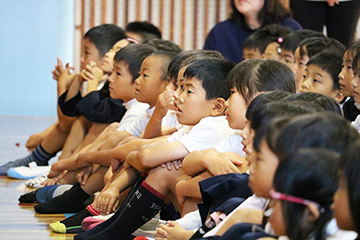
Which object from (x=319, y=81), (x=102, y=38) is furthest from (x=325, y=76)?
(x=102, y=38)

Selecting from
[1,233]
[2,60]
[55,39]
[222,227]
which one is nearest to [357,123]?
[222,227]

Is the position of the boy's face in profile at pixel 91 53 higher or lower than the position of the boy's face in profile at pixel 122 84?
lower

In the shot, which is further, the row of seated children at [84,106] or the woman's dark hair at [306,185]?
the row of seated children at [84,106]

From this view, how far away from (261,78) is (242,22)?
1926mm

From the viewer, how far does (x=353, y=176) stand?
1.02 metres

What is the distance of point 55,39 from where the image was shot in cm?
703

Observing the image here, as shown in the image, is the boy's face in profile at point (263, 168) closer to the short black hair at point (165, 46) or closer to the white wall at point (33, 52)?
the short black hair at point (165, 46)

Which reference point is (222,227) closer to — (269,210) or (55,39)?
(269,210)

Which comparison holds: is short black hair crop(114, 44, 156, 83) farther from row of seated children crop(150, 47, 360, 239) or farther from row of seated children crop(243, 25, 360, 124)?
row of seated children crop(150, 47, 360, 239)

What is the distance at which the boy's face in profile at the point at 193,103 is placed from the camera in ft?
6.66

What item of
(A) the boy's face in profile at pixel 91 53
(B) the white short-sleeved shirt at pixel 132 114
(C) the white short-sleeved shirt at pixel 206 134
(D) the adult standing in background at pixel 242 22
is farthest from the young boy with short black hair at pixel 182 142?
(A) the boy's face in profile at pixel 91 53

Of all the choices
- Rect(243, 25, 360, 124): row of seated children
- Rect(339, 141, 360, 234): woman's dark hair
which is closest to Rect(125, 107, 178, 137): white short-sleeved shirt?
Rect(243, 25, 360, 124): row of seated children

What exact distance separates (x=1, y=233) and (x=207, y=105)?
0.76m

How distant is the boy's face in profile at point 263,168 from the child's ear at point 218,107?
86 cm
